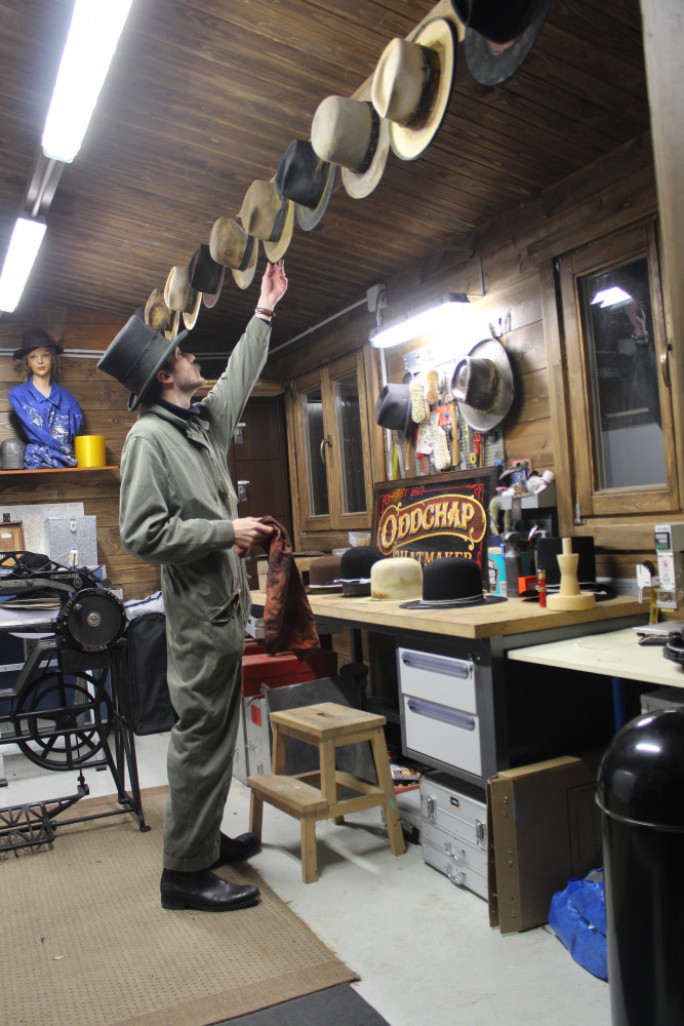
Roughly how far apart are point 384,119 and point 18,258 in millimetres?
2972

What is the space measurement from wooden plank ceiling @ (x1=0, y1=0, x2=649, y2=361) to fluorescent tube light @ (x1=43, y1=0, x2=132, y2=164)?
0.17m

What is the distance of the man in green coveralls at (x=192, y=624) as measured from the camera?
2.64 metres

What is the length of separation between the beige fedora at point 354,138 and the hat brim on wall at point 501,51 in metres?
0.54

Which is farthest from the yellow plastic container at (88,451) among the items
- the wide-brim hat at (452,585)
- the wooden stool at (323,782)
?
the wide-brim hat at (452,585)

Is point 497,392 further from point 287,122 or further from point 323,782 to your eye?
point 323,782

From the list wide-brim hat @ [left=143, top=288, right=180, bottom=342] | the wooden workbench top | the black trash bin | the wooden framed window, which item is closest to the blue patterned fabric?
wide-brim hat @ [left=143, top=288, right=180, bottom=342]

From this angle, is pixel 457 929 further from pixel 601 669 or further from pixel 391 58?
pixel 391 58

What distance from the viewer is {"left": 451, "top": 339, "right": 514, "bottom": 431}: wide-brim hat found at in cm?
372

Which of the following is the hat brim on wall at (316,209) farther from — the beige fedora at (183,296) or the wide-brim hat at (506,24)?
the beige fedora at (183,296)

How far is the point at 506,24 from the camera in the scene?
207 cm

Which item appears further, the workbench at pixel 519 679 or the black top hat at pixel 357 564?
the black top hat at pixel 357 564

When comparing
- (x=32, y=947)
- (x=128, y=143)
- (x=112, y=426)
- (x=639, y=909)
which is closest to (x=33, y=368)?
(x=112, y=426)

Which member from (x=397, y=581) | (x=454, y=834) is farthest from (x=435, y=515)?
(x=454, y=834)

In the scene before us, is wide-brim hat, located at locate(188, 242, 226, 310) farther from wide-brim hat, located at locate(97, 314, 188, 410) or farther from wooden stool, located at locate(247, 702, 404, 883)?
wooden stool, located at locate(247, 702, 404, 883)
